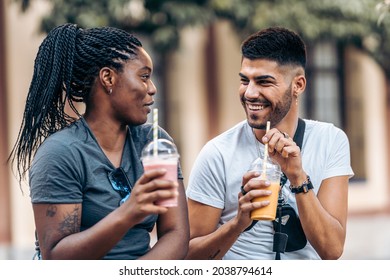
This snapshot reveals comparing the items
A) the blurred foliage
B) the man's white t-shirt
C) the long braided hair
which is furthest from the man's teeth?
the blurred foliage

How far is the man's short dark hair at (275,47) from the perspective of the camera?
11.8 feet

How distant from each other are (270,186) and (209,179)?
1.46ft

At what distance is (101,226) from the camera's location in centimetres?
282

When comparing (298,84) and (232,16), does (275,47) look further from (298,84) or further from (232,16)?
(232,16)

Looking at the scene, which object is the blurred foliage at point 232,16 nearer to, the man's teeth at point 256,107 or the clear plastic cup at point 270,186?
the man's teeth at point 256,107

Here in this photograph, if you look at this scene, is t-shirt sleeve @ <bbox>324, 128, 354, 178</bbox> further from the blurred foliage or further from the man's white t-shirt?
the blurred foliage

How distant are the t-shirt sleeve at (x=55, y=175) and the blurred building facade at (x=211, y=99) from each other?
7.79 metres

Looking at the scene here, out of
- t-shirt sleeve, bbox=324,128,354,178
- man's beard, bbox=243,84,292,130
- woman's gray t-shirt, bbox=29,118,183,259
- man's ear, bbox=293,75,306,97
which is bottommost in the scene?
woman's gray t-shirt, bbox=29,118,183,259

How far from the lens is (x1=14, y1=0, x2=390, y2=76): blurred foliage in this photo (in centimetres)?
1059

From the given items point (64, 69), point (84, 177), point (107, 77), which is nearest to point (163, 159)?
point (84, 177)

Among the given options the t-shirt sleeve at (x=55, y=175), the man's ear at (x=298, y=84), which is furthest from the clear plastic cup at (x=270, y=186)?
the t-shirt sleeve at (x=55, y=175)

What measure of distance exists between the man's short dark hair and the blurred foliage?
6.93 metres

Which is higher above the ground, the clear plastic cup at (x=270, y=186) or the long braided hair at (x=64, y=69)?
the long braided hair at (x=64, y=69)

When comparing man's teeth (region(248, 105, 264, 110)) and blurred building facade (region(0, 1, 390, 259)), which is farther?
blurred building facade (region(0, 1, 390, 259))
